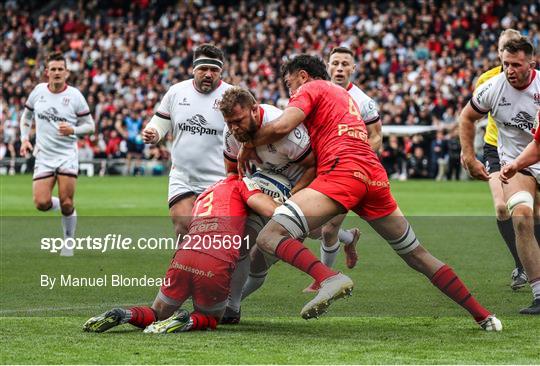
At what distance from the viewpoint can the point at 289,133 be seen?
800 cm

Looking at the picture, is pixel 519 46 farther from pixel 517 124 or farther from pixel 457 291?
pixel 457 291

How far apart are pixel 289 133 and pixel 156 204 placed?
1652cm

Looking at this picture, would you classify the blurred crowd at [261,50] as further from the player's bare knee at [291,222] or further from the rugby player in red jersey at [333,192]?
the player's bare knee at [291,222]

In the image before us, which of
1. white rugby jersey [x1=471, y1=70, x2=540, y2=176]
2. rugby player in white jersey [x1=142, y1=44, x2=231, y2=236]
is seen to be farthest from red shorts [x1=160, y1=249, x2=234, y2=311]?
white rugby jersey [x1=471, y1=70, x2=540, y2=176]

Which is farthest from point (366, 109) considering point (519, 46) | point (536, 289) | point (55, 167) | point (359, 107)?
point (55, 167)

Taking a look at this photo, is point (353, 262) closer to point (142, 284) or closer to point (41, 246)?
point (142, 284)

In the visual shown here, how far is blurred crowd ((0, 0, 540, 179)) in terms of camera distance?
35562 mm

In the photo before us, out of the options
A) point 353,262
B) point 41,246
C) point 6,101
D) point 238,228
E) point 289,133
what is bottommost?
point 6,101

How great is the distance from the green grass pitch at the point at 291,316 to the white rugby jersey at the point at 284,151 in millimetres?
1187

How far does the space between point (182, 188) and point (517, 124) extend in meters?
3.25

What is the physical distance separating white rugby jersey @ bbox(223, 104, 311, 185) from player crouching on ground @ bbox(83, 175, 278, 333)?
0.24 m

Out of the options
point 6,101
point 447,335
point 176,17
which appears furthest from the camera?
point 176,17

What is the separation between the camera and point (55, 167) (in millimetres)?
14664

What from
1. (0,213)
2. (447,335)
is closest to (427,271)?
(447,335)
